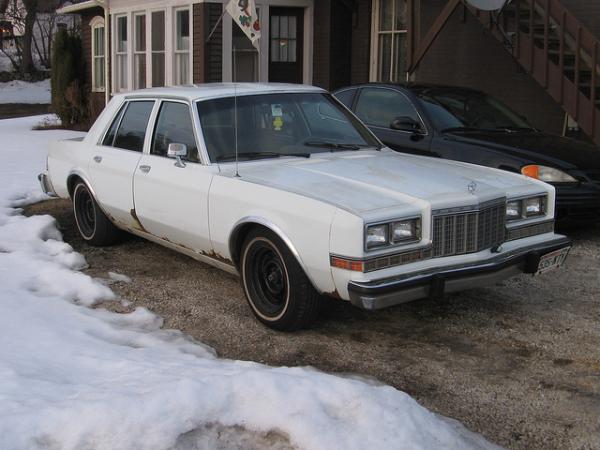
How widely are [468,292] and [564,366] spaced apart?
1.50 m

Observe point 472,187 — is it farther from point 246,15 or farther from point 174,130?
point 246,15

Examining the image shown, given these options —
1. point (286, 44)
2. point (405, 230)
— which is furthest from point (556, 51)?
point (405, 230)

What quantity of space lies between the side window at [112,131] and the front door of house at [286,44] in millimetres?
8688

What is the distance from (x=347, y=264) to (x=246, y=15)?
7986 millimetres

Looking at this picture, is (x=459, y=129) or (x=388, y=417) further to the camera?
(x=459, y=129)

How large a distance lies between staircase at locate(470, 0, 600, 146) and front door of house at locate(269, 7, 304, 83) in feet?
14.3

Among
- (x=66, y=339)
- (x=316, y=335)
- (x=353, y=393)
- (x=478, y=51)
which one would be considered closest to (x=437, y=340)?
(x=316, y=335)

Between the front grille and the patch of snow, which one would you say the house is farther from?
the patch of snow

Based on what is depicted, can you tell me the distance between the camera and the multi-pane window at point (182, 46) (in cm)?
1562

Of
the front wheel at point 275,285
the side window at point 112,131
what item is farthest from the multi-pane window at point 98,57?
the front wheel at point 275,285

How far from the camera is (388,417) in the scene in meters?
3.43

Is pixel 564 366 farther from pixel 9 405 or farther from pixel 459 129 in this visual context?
pixel 459 129

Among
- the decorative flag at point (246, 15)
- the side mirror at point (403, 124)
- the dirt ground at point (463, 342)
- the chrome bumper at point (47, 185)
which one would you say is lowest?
the dirt ground at point (463, 342)

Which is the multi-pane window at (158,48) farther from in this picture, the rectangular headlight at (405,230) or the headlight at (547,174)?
the rectangular headlight at (405,230)
